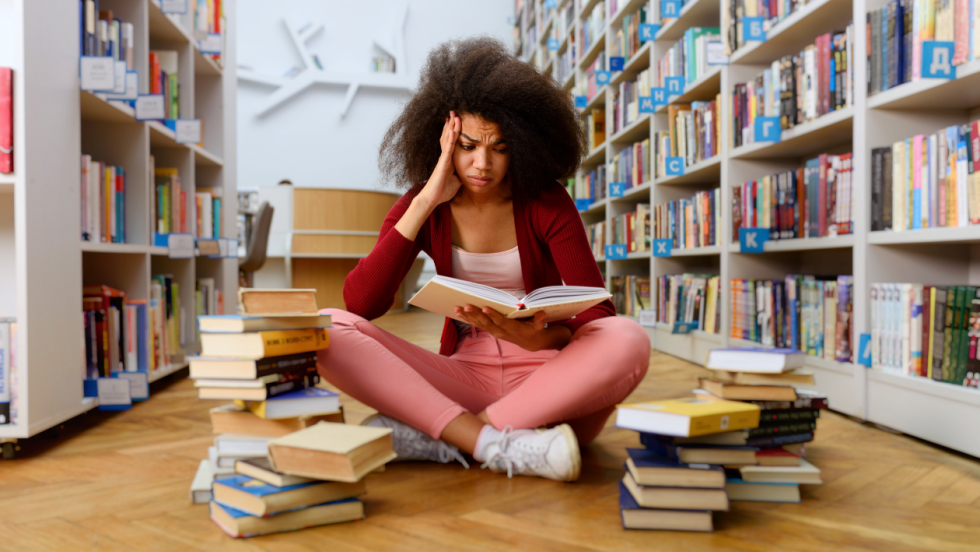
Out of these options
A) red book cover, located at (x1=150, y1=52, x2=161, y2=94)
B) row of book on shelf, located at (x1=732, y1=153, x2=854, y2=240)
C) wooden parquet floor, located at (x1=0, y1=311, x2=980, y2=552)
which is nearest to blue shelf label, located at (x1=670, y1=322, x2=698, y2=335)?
row of book on shelf, located at (x1=732, y1=153, x2=854, y2=240)

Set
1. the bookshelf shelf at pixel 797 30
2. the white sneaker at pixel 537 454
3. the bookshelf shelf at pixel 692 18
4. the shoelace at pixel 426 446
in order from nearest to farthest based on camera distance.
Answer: the white sneaker at pixel 537 454
the shoelace at pixel 426 446
the bookshelf shelf at pixel 797 30
the bookshelf shelf at pixel 692 18

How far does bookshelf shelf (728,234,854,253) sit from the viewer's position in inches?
Result: 67.9

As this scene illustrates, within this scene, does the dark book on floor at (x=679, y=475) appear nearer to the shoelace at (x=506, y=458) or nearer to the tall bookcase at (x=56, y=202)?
the shoelace at (x=506, y=458)

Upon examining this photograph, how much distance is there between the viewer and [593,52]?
14.1ft

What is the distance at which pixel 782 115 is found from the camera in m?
2.05

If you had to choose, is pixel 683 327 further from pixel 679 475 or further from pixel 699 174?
pixel 679 475

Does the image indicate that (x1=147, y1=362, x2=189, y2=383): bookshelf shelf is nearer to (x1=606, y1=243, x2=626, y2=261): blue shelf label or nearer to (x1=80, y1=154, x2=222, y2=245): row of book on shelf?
(x1=80, y1=154, x2=222, y2=245): row of book on shelf

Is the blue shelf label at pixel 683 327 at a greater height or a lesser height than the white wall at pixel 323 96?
lesser

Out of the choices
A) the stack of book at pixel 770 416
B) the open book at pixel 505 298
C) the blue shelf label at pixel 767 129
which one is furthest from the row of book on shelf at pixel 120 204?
the blue shelf label at pixel 767 129

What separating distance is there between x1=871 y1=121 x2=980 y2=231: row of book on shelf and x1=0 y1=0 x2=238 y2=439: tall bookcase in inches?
78.4

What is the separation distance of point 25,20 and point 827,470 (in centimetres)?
A: 190

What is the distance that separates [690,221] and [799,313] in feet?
3.01

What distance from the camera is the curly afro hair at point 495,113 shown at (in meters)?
1.29

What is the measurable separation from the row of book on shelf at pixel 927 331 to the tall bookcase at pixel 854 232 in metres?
0.03
